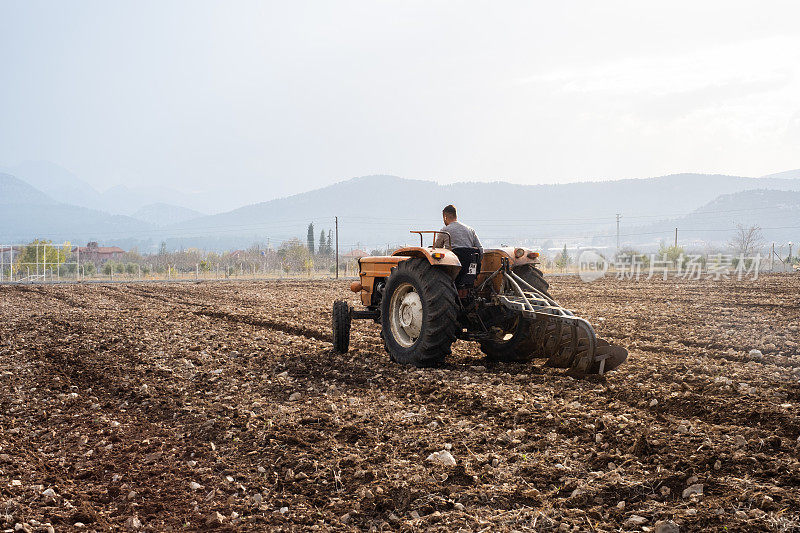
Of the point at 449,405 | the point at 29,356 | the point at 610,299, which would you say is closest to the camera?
the point at 449,405

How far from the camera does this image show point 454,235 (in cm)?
810

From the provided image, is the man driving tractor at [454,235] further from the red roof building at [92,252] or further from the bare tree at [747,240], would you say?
the red roof building at [92,252]

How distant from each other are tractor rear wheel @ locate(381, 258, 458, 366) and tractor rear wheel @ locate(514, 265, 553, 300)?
4.13ft

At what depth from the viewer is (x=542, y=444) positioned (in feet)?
15.8

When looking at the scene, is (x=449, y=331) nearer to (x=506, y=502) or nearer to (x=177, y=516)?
(x=506, y=502)

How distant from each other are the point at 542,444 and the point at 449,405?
Result: 1347 millimetres

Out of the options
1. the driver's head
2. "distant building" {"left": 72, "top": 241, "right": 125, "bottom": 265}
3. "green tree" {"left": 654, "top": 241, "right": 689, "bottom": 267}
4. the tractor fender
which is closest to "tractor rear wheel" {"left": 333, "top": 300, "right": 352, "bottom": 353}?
the tractor fender

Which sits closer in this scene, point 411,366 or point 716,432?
point 716,432

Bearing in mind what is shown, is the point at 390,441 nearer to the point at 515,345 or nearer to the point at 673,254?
the point at 515,345

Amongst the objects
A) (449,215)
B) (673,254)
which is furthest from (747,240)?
(449,215)

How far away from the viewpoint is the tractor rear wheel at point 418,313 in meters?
7.48

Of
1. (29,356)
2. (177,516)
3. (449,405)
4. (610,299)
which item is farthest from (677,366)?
(610,299)

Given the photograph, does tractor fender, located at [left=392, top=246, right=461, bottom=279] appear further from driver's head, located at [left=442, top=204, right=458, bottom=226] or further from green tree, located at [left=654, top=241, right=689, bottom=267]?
green tree, located at [left=654, top=241, right=689, bottom=267]

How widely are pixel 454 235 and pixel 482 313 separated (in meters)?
1.04
